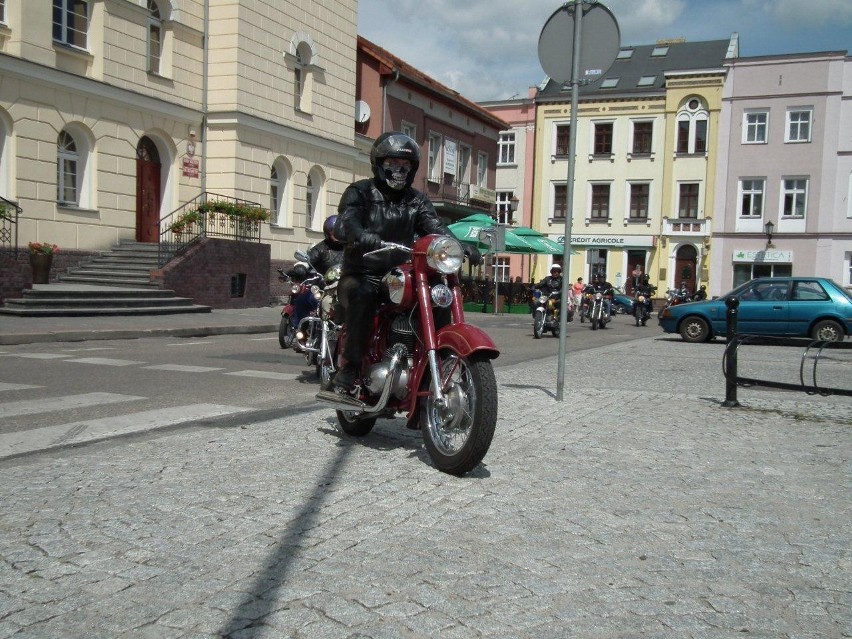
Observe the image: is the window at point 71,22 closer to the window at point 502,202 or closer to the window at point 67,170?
the window at point 67,170

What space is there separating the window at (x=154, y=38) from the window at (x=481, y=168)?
21.5 m

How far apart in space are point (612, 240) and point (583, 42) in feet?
136

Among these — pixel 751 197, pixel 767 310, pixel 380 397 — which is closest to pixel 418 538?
pixel 380 397

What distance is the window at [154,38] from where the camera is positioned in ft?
73.9

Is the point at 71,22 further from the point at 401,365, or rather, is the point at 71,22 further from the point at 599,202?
the point at 599,202

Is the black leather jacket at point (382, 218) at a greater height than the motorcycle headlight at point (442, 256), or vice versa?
the black leather jacket at point (382, 218)

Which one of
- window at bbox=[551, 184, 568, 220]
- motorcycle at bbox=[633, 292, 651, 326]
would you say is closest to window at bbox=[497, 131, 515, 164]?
window at bbox=[551, 184, 568, 220]

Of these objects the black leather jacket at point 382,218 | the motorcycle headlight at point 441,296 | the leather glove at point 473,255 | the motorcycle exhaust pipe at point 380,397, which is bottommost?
the motorcycle exhaust pipe at point 380,397

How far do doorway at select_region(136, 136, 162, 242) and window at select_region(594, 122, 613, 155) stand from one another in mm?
31572

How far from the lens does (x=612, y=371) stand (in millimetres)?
10945

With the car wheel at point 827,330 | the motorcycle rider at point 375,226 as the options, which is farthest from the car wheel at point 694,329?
the motorcycle rider at point 375,226

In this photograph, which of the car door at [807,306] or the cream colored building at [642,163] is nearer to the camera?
the car door at [807,306]

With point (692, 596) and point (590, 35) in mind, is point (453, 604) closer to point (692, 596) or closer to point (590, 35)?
point (692, 596)

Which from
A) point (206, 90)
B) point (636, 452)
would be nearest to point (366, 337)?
point (636, 452)
